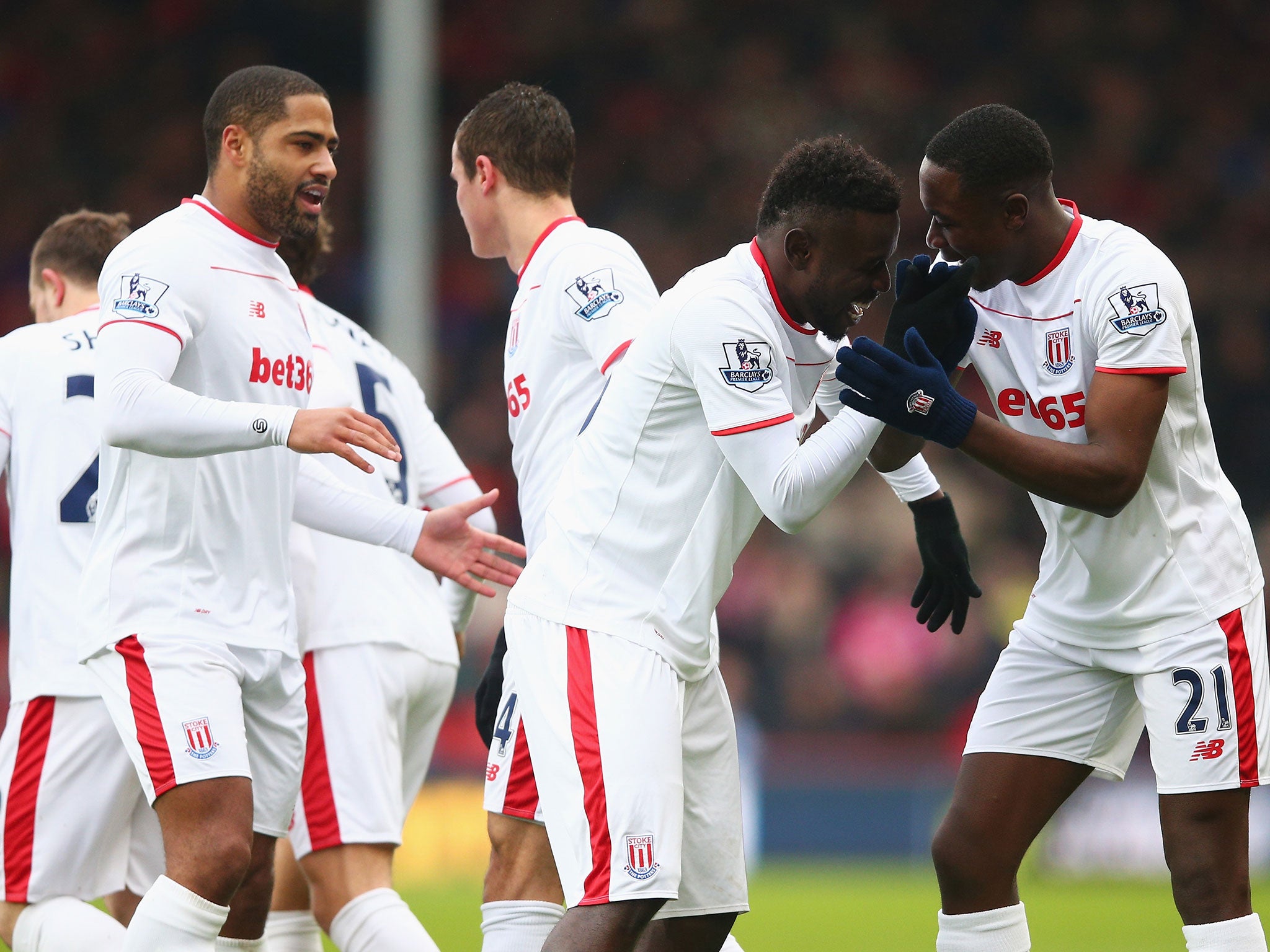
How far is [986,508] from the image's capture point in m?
14.3

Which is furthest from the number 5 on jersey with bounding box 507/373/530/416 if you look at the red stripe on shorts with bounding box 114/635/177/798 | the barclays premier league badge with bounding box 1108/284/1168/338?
the barclays premier league badge with bounding box 1108/284/1168/338

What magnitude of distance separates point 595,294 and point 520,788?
4.51ft

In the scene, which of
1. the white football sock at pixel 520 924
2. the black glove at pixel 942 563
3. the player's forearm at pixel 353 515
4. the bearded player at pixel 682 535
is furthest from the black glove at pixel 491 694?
the black glove at pixel 942 563

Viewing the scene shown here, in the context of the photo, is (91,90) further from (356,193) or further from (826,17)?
(826,17)

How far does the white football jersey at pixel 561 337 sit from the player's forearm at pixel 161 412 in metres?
0.79

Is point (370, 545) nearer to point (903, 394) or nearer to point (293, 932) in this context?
point (293, 932)

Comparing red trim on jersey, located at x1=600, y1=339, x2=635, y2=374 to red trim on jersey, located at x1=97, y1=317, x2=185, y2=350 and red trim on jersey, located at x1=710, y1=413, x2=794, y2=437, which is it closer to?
red trim on jersey, located at x1=710, y1=413, x2=794, y2=437

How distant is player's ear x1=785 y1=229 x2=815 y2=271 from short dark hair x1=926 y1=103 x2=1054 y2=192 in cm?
53

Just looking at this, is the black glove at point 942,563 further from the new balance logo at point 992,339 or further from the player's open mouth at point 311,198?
the player's open mouth at point 311,198

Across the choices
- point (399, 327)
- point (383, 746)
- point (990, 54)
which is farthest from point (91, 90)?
point (383, 746)

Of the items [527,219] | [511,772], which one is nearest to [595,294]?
[527,219]

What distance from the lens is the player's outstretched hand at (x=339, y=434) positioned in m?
4.09

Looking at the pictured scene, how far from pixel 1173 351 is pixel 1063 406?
32 centimetres

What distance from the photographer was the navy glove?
3686 mm
